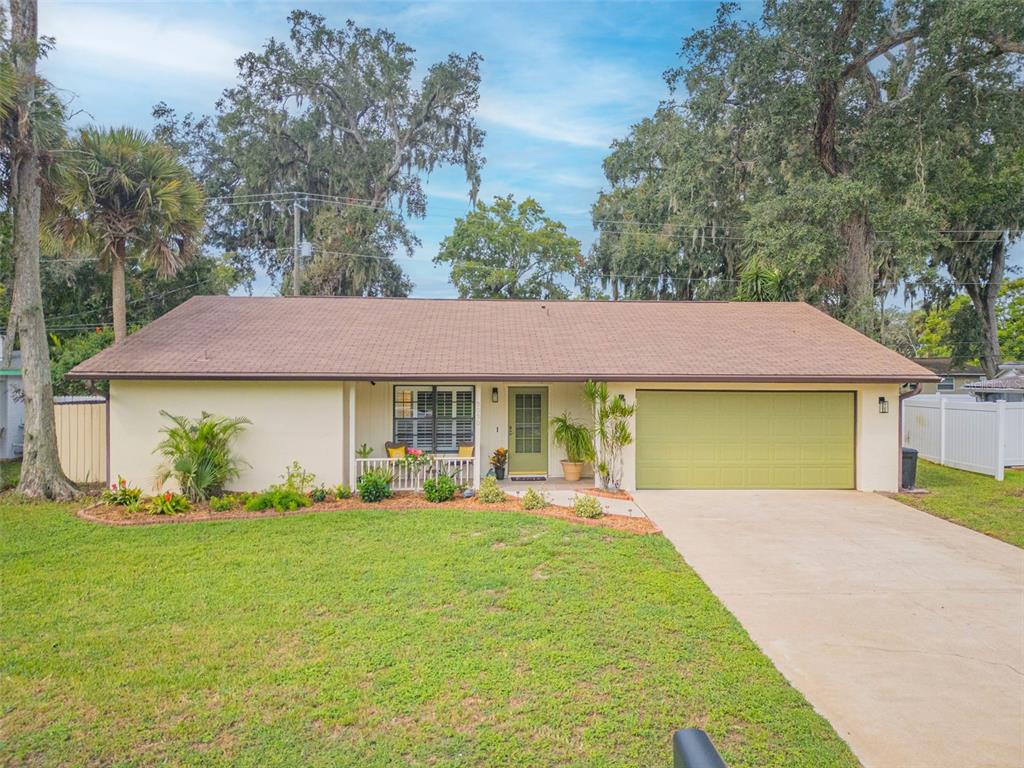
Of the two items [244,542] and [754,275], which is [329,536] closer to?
[244,542]

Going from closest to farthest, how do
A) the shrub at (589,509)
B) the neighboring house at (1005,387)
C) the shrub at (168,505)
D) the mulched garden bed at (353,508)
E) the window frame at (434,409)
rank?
the mulched garden bed at (353,508)
the shrub at (589,509)
the shrub at (168,505)
the window frame at (434,409)
the neighboring house at (1005,387)

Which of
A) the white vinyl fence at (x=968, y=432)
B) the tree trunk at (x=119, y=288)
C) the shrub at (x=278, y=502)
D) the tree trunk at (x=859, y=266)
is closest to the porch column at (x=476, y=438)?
the shrub at (x=278, y=502)

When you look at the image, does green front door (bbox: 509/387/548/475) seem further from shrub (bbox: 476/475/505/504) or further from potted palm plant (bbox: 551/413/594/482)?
shrub (bbox: 476/475/505/504)

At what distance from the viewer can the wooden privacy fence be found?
11.6m

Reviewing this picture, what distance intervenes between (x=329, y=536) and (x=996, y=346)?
28429mm

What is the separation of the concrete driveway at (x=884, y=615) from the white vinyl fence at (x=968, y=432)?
5.05 metres

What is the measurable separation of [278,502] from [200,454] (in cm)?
164

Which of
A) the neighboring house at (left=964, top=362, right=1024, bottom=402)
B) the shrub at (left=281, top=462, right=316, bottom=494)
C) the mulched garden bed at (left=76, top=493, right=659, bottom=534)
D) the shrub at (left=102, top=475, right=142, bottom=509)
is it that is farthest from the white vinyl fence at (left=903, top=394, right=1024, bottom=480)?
the shrub at (left=102, top=475, right=142, bottom=509)

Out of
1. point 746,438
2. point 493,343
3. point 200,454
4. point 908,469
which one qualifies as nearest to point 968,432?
point 908,469

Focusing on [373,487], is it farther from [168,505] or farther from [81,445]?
[81,445]

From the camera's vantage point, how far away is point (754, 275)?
56.6 feet

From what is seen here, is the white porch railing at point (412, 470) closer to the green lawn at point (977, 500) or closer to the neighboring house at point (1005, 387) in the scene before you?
the green lawn at point (977, 500)

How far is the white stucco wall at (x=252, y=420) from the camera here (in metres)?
10.2

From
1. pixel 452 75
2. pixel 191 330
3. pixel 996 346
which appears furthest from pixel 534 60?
pixel 996 346
